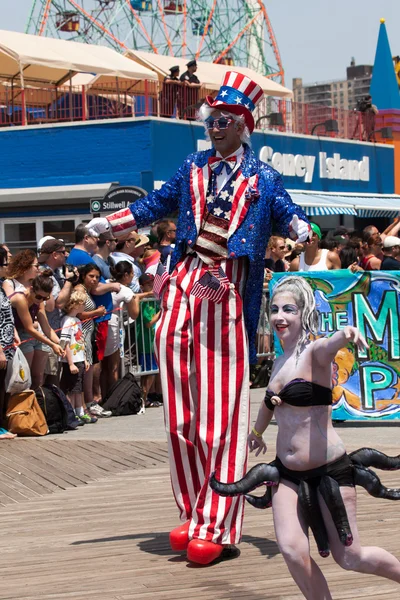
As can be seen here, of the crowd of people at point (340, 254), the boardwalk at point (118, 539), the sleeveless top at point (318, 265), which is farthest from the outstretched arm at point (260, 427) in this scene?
the sleeveless top at point (318, 265)

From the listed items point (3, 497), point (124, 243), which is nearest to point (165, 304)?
point (3, 497)

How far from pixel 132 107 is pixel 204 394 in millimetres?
18354

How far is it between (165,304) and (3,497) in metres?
2.13

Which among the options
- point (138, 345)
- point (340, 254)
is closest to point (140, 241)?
point (138, 345)

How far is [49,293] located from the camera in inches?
368

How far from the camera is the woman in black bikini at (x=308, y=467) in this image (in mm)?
3809

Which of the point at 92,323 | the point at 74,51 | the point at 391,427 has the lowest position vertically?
the point at 391,427

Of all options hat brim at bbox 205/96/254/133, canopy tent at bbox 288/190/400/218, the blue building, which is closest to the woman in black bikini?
hat brim at bbox 205/96/254/133

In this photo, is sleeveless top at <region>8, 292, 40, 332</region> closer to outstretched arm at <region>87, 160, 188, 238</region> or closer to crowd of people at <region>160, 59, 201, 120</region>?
outstretched arm at <region>87, 160, 188, 238</region>

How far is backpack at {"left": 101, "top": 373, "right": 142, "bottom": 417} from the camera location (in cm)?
1047

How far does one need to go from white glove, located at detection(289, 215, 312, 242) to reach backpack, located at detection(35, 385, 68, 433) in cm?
445

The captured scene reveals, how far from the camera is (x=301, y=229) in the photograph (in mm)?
5125

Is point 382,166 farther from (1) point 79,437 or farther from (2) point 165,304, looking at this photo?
(2) point 165,304

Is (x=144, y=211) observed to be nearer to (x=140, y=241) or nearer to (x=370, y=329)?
(x=370, y=329)
